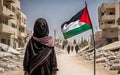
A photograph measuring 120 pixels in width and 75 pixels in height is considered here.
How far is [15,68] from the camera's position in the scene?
27.3 metres

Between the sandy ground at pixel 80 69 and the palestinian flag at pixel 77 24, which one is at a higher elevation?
the palestinian flag at pixel 77 24

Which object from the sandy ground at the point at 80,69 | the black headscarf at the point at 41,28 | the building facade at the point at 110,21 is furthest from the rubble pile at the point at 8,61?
the building facade at the point at 110,21

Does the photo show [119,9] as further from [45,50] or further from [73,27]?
[45,50]

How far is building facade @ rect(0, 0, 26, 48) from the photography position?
4834cm

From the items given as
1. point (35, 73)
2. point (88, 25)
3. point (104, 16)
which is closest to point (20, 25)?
point (104, 16)

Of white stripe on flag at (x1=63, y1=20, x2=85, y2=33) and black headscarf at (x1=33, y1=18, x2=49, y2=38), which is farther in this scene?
A: white stripe on flag at (x1=63, y1=20, x2=85, y2=33)

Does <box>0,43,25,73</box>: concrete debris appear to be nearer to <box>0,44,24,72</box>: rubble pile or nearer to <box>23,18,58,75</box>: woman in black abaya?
<box>0,44,24,72</box>: rubble pile

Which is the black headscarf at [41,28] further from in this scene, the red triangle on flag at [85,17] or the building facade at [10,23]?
the building facade at [10,23]

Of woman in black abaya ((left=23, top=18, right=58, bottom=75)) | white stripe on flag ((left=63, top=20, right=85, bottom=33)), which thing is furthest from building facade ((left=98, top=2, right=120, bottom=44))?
woman in black abaya ((left=23, top=18, right=58, bottom=75))

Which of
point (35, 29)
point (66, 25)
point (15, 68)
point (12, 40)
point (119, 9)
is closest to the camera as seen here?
point (35, 29)

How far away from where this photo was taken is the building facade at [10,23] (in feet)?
159

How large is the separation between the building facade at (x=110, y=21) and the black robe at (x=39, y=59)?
57321mm

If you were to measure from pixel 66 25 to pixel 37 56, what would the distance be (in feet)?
18.3

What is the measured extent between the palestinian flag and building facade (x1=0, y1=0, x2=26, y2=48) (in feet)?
117
